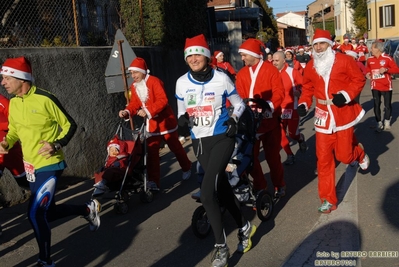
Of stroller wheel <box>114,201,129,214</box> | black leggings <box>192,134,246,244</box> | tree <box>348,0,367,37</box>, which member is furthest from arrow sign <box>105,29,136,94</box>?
tree <box>348,0,367,37</box>

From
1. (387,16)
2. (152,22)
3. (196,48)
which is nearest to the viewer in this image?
(196,48)

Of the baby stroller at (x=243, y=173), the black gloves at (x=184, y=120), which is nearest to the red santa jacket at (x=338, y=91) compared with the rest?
the baby stroller at (x=243, y=173)

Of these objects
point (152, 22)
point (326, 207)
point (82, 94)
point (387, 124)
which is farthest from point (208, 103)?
point (152, 22)

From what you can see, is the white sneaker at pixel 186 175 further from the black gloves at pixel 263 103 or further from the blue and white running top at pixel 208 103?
the blue and white running top at pixel 208 103

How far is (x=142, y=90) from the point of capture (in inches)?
317

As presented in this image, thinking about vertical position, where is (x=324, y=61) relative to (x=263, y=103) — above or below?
above

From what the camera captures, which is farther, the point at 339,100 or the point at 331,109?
the point at 331,109

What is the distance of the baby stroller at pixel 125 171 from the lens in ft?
23.7

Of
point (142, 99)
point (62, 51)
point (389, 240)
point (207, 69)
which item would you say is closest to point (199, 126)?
point (207, 69)

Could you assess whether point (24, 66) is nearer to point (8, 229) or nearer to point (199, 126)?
point (199, 126)

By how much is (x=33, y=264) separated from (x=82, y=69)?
16.7ft

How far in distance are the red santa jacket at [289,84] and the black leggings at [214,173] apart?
4481 mm

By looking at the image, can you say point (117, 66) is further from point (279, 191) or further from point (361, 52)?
point (361, 52)

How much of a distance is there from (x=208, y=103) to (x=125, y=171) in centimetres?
256
